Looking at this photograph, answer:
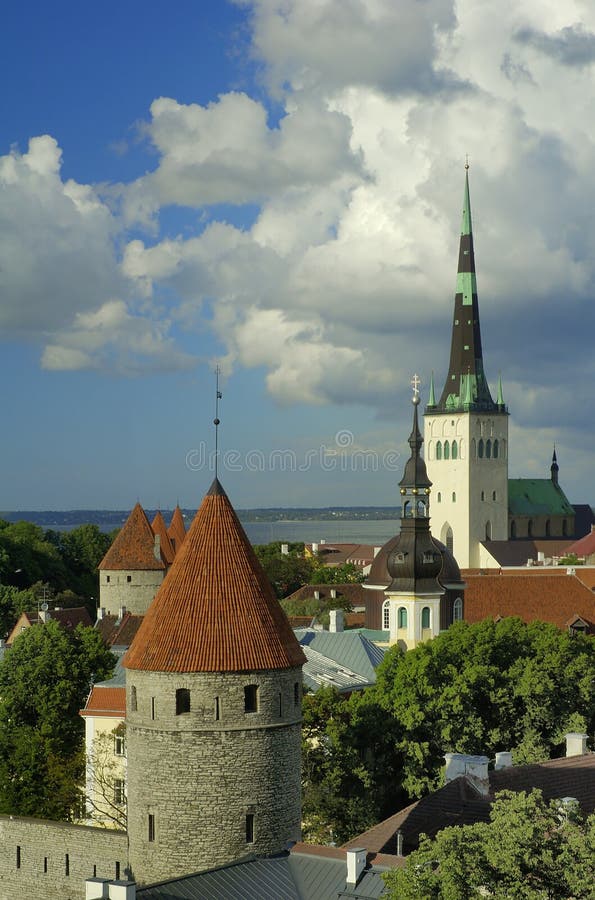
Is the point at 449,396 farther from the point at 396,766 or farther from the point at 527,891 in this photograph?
the point at 527,891

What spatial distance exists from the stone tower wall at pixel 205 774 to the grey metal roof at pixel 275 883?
2.79 ft

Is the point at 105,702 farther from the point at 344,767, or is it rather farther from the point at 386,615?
the point at 386,615

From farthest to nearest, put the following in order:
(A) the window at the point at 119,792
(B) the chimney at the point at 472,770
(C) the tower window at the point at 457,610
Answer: (C) the tower window at the point at 457,610, (A) the window at the point at 119,792, (B) the chimney at the point at 472,770

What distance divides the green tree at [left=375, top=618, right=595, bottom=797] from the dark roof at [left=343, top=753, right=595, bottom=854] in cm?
751

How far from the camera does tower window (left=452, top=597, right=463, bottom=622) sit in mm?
56531

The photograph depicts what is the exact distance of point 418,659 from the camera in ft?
141

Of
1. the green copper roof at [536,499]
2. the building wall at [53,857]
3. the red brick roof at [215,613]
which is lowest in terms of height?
the building wall at [53,857]

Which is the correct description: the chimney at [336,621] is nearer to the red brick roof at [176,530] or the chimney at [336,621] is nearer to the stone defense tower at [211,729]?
the red brick roof at [176,530]

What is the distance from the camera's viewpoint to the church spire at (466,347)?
14350 centimetres

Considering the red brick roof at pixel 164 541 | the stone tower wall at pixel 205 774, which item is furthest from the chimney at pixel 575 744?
the red brick roof at pixel 164 541

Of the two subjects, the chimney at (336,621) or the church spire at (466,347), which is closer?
the chimney at (336,621)

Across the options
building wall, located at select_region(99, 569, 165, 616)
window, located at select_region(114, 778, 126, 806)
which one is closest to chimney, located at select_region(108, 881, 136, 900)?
window, located at select_region(114, 778, 126, 806)

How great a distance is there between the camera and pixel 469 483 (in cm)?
14650

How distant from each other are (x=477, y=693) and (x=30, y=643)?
1457 centimetres
